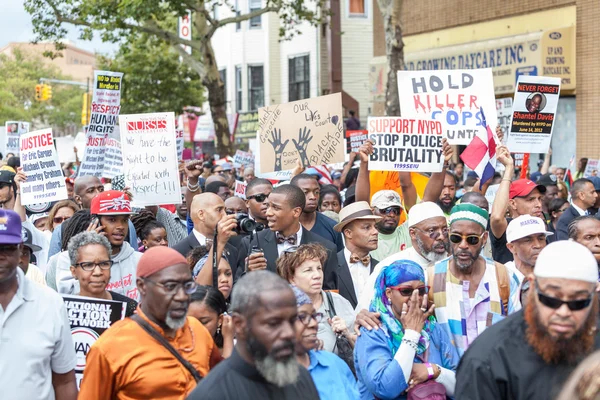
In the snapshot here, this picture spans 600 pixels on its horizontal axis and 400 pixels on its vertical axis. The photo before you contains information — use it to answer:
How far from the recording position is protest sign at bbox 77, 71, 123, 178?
39.0ft

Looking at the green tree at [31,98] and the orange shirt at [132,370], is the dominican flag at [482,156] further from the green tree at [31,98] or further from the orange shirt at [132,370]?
the green tree at [31,98]

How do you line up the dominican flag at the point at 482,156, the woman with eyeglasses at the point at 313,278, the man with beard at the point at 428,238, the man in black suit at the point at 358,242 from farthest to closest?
the dominican flag at the point at 482,156 < the man in black suit at the point at 358,242 < the man with beard at the point at 428,238 < the woman with eyeglasses at the point at 313,278

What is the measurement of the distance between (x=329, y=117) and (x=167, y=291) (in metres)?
6.65

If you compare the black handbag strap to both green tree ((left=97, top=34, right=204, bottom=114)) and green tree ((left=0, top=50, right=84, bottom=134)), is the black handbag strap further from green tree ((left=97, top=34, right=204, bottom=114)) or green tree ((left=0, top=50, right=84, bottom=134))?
green tree ((left=0, top=50, right=84, bottom=134))

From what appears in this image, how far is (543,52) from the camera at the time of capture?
880 inches

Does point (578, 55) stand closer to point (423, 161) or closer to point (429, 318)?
point (423, 161)

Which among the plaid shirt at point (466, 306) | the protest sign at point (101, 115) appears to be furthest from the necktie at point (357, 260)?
the protest sign at point (101, 115)

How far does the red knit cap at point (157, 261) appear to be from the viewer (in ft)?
15.0

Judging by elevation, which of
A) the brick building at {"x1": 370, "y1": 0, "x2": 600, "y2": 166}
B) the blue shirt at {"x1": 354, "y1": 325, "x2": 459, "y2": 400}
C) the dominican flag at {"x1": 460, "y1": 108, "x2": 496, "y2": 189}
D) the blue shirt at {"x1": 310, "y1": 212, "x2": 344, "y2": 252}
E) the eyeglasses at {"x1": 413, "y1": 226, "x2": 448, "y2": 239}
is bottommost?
the blue shirt at {"x1": 354, "y1": 325, "x2": 459, "y2": 400}

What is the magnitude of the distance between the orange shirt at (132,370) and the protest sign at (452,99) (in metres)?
6.65

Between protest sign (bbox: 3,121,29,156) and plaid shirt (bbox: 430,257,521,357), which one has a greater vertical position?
protest sign (bbox: 3,121,29,156)

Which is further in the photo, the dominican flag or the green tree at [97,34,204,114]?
the green tree at [97,34,204,114]

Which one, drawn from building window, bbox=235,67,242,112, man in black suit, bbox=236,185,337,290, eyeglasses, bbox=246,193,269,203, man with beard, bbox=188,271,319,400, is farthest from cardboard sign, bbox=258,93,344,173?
building window, bbox=235,67,242,112

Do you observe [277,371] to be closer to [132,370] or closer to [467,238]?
[132,370]
